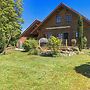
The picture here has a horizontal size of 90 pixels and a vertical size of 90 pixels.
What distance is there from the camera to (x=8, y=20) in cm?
3131

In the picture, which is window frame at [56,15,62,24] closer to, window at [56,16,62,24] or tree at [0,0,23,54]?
window at [56,16,62,24]

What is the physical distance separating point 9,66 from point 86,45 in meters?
20.2

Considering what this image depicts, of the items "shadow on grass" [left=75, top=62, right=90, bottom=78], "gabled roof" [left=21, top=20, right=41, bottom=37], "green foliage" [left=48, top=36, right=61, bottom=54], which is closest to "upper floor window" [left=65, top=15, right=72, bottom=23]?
"gabled roof" [left=21, top=20, right=41, bottom=37]

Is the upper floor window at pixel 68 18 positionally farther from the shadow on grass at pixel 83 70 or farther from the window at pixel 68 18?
the shadow on grass at pixel 83 70

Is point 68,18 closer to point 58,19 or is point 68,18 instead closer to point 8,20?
point 58,19

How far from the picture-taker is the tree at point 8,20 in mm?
28516

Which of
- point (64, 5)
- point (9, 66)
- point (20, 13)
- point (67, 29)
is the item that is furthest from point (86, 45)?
point (9, 66)

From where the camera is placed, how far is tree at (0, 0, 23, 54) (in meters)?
28.5

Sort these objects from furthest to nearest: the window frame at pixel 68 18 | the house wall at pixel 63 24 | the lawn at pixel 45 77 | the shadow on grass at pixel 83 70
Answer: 1. the window frame at pixel 68 18
2. the house wall at pixel 63 24
3. the shadow on grass at pixel 83 70
4. the lawn at pixel 45 77

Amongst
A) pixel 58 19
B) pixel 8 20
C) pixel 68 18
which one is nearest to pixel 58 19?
pixel 58 19

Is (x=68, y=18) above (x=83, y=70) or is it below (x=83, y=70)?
above

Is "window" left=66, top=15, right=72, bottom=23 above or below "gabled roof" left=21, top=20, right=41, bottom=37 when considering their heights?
above

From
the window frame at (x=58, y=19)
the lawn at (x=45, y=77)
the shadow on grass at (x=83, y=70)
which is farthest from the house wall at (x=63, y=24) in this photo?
the lawn at (x=45, y=77)

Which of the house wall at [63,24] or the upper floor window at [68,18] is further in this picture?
the upper floor window at [68,18]
